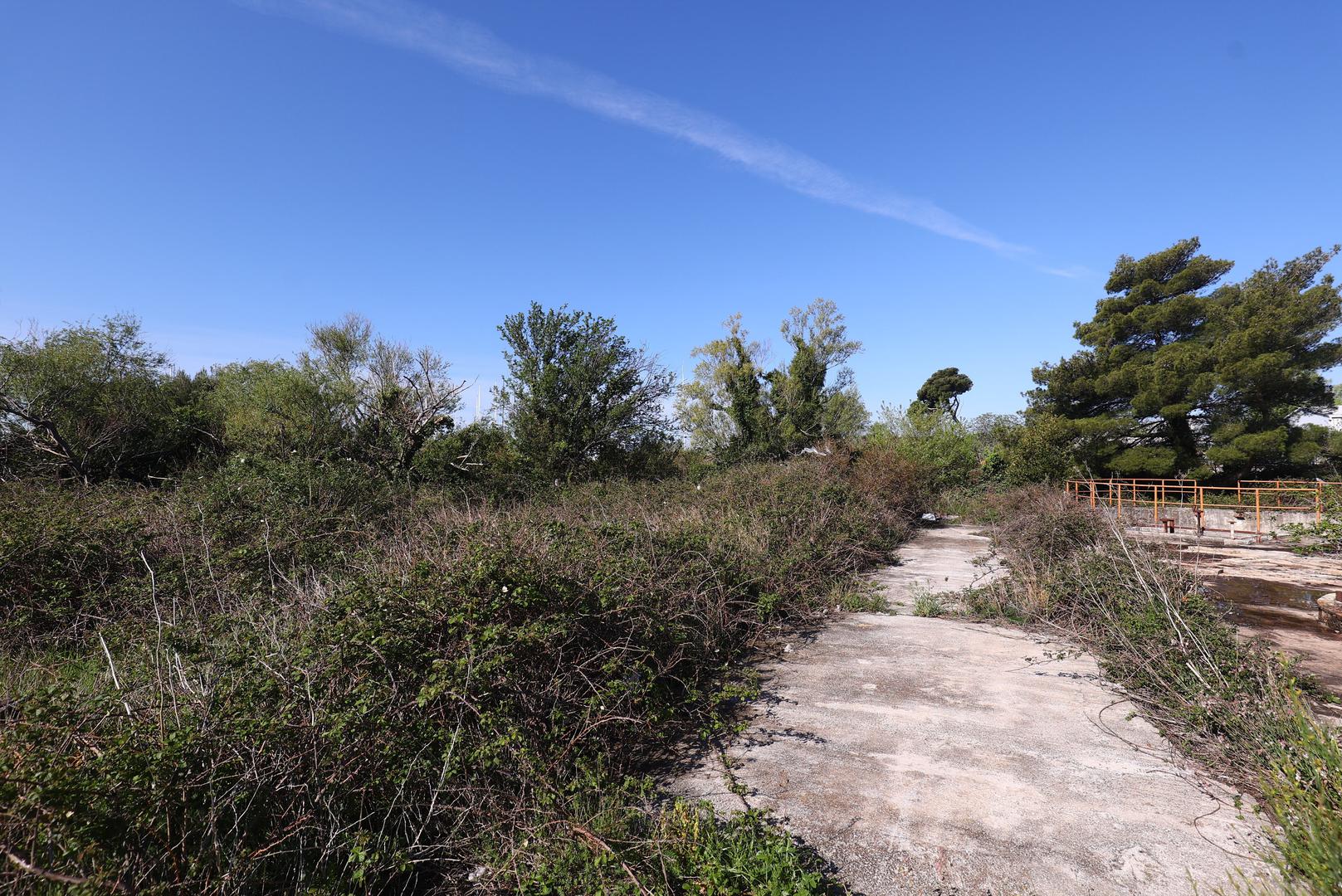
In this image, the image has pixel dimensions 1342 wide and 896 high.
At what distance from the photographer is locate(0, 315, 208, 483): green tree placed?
11.5m

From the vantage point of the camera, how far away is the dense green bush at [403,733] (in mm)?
2031

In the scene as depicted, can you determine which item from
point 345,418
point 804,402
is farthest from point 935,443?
point 345,418

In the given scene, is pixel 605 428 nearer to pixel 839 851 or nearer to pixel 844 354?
pixel 839 851

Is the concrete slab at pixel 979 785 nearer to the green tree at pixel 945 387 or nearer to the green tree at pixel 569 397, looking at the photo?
the green tree at pixel 569 397

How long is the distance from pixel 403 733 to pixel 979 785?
3297 mm

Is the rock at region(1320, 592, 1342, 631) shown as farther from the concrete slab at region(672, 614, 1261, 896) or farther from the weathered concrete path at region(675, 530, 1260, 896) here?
the concrete slab at region(672, 614, 1261, 896)

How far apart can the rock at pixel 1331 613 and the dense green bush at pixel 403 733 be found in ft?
23.6

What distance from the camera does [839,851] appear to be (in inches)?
111

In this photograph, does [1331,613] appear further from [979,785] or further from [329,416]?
[329,416]

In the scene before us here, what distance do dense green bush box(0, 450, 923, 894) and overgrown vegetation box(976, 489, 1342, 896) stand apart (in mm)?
1845

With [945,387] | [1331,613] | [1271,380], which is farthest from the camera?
[945,387]

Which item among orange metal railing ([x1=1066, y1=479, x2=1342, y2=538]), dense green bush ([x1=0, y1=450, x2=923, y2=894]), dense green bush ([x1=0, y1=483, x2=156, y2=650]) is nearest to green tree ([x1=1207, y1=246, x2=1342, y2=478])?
orange metal railing ([x1=1066, y1=479, x2=1342, y2=538])

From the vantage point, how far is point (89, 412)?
1423cm

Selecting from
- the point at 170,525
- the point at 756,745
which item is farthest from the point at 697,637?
the point at 170,525
